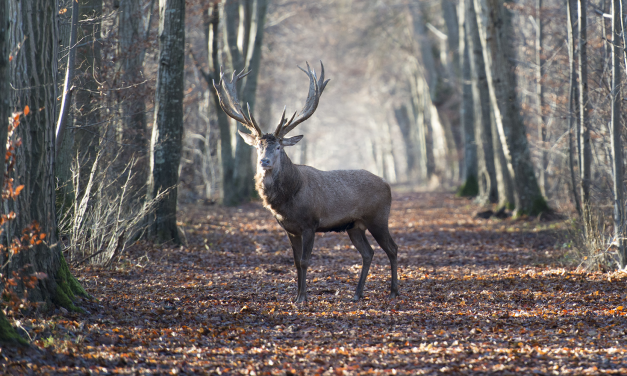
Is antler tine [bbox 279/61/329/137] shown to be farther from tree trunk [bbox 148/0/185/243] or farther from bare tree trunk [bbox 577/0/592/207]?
bare tree trunk [bbox 577/0/592/207]

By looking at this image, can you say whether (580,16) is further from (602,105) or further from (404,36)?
(404,36)

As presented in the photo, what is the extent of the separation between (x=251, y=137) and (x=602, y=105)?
6.92 m

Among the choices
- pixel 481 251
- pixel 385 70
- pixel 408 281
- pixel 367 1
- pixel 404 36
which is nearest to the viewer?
pixel 408 281

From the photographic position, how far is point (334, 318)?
7.02 m

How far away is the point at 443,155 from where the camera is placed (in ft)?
115

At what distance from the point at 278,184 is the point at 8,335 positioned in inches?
147

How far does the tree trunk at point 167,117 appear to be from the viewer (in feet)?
37.4

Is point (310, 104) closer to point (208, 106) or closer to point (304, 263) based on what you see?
point (304, 263)

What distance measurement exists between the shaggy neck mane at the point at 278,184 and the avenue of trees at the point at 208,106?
2463 mm

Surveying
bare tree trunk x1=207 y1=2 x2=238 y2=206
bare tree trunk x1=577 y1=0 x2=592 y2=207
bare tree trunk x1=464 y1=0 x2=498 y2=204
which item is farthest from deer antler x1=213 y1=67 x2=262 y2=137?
bare tree trunk x1=464 y1=0 x2=498 y2=204

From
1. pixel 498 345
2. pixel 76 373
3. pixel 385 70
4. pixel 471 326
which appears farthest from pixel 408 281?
pixel 385 70

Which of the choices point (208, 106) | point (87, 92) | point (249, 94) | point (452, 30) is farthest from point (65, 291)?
point (452, 30)

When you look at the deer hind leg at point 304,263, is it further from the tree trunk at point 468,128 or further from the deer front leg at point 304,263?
the tree trunk at point 468,128

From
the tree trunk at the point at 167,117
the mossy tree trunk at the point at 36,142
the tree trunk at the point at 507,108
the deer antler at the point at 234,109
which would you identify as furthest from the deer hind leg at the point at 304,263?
the tree trunk at the point at 507,108
